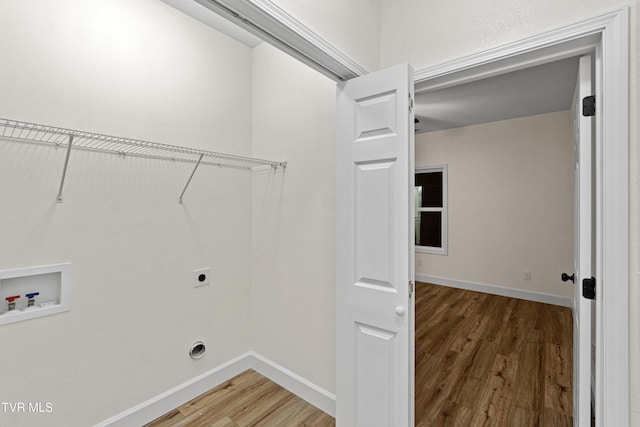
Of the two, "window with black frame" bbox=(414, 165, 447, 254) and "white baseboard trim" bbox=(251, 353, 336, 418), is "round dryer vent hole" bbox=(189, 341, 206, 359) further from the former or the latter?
"window with black frame" bbox=(414, 165, 447, 254)

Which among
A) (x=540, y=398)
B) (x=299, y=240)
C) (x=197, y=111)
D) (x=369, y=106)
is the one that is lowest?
(x=540, y=398)

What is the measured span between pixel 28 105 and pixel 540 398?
3.68 meters

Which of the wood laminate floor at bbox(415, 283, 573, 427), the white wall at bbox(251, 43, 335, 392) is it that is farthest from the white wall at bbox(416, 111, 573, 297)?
the white wall at bbox(251, 43, 335, 392)

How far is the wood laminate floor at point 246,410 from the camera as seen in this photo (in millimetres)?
1783

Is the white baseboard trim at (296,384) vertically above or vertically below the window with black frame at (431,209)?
below

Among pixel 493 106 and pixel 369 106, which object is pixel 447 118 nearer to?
pixel 493 106

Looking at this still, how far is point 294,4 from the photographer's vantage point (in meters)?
1.15

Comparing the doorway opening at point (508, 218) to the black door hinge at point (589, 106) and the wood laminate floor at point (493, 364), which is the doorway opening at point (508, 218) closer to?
the wood laminate floor at point (493, 364)

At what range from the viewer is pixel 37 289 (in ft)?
4.66

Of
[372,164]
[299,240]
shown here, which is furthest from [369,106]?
[299,240]

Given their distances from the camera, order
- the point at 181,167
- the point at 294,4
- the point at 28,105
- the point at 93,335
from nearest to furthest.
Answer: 1. the point at 294,4
2. the point at 28,105
3. the point at 93,335
4. the point at 181,167

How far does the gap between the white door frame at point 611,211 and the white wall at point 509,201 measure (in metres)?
3.62

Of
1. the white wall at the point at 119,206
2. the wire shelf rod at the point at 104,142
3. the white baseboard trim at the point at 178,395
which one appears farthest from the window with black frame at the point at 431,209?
the white baseboard trim at the point at 178,395

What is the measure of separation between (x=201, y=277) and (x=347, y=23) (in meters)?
1.89
